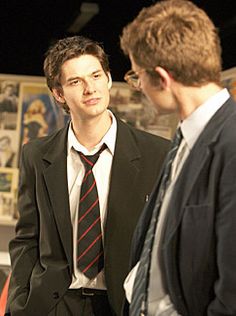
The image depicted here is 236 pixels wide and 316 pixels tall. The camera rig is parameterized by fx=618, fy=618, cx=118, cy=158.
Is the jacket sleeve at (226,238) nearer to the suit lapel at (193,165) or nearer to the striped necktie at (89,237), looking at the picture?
the suit lapel at (193,165)

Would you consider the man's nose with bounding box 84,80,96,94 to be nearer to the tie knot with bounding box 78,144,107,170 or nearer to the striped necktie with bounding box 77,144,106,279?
the tie knot with bounding box 78,144,107,170

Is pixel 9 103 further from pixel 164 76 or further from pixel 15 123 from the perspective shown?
pixel 164 76

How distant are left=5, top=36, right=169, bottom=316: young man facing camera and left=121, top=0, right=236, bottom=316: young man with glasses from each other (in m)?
0.55

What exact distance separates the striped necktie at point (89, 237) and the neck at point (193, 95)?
747 millimetres

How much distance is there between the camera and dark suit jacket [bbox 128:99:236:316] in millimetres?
1368

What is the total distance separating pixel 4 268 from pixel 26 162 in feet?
5.50

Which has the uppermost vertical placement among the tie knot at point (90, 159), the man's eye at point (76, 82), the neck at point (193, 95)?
the man's eye at point (76, 82)

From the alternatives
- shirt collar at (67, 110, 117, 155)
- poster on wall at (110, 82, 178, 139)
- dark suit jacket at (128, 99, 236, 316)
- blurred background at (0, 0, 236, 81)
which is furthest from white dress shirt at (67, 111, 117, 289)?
blurred background at (0, 0, 236, 81)

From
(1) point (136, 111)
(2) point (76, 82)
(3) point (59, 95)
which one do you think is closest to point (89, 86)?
(2) point (76, 82)

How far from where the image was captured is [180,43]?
4.79 feet

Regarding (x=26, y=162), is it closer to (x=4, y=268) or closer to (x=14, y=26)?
(x=4, y=268)

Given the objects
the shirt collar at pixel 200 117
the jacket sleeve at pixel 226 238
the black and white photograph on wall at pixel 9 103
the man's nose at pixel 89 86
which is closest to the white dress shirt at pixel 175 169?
the shirt collar at pixel 200 117

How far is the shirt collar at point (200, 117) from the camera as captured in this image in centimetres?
148

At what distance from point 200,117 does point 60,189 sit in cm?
84
